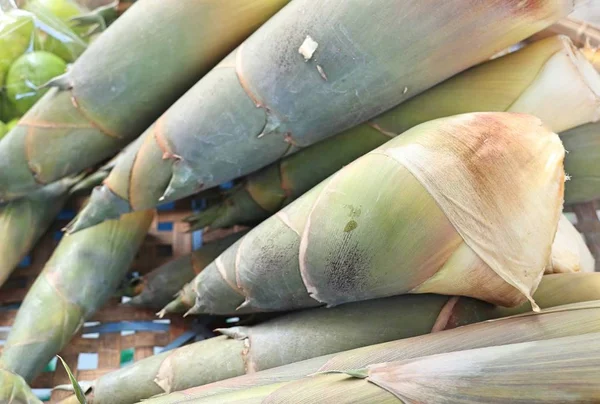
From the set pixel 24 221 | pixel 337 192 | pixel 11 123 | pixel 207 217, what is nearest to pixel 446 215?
pixel 337 192

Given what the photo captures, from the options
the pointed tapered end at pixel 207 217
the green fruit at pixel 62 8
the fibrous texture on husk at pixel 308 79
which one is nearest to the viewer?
the fibrous texture on husk at pixel 308 79

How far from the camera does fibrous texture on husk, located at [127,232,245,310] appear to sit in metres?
0.74

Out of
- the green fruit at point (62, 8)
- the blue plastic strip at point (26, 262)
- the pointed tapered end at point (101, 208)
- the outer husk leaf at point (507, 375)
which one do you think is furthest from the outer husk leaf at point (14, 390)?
the green fruit at point (62, 8)

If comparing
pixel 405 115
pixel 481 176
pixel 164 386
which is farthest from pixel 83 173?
pixel 481 176

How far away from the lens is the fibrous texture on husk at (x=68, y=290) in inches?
26.0

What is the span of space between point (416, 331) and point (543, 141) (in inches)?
7.9

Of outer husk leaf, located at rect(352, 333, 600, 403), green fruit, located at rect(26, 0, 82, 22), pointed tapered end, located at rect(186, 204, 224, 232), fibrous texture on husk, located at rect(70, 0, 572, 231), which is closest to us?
outer husk leaf, located at rect(352, 333, 600, 403)

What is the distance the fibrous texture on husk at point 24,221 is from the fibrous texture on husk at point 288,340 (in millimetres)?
274

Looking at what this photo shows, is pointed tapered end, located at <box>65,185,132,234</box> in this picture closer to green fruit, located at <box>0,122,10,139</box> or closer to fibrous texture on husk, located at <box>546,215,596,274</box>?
green fruit, located at <box>0,122,10,139</box>

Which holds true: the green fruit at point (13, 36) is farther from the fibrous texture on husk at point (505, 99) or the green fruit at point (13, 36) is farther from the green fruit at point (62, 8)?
the fibrous texture on husk at point (505, 99)

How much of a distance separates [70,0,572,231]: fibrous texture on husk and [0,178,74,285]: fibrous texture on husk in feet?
0.71

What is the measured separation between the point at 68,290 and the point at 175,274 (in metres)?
0.14

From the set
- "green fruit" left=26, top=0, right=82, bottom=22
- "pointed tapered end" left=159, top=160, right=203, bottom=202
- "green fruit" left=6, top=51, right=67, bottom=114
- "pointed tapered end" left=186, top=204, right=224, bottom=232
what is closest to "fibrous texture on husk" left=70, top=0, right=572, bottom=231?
"pointed tapered end" left=159, top=160, right=203, bottom=202

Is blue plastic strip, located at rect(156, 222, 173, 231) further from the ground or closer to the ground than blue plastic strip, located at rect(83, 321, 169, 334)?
further from the ground
